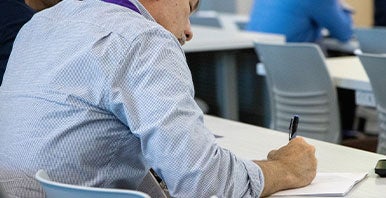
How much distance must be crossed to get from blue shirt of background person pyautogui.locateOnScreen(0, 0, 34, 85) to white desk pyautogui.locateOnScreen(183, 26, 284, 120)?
2657mm

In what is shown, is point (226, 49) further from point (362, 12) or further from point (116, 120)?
point (116, 120)

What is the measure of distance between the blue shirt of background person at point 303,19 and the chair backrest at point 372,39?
1020mm

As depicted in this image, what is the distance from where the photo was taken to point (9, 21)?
2750mm

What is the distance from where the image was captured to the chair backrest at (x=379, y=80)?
3.35m

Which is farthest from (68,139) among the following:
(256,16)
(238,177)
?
(256,16)

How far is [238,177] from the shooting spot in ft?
5.86

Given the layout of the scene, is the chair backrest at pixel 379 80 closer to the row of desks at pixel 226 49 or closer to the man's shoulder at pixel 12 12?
the row of desks at pixel 226 49

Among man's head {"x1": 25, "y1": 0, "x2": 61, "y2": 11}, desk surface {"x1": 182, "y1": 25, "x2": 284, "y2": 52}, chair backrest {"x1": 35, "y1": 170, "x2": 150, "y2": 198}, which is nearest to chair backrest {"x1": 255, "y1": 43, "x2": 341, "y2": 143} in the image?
desk surface {"x1": 182, "y1": 25, "x2": 284, "y2": 52}

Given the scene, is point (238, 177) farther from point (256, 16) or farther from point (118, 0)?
point (256, 16)

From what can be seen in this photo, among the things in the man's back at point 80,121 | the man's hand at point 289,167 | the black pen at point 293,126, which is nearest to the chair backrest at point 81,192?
the man's back at point 80,121

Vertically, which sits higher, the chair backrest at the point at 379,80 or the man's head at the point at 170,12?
the man's head at the point at 170,12

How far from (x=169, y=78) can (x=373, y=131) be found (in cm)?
371

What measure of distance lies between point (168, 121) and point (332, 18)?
4228 millimetres

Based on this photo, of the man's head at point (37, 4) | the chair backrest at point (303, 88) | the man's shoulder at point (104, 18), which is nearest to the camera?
the man's shoulder at point (104, 18)
